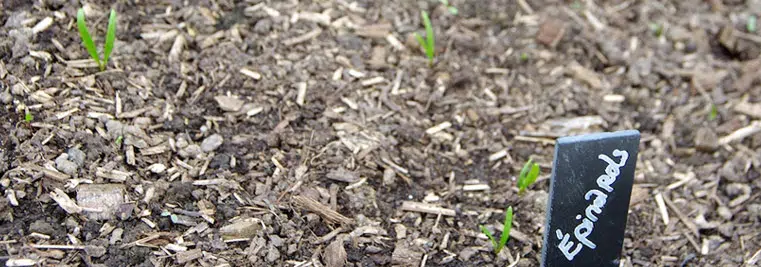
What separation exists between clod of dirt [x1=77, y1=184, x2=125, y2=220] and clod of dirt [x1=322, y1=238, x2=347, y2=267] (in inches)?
27.5

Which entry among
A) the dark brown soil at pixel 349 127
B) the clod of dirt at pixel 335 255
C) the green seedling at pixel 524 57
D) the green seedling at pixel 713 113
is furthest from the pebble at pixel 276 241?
the green seedling at pixel 713 113

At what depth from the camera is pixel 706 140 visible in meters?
3.14

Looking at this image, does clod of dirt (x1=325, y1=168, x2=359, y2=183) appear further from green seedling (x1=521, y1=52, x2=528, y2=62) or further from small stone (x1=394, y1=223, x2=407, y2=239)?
green seedling (x1=521, y1=52, x2=528, y2=62)

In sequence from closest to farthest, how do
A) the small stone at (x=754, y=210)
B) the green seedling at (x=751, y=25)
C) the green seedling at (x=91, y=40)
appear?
the green seedling at (x=91, y=40) → the small stone at (x=754, y=210) → the green seedling at (x=751, y=25)

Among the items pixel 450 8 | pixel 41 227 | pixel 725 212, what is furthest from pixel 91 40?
pixel 725 212

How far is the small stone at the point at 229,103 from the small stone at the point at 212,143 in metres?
0.14

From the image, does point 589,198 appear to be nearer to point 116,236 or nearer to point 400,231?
point 400,231

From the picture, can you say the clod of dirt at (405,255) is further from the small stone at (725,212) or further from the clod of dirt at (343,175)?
the small stone at (725,212)

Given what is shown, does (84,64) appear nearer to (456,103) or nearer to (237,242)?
(237,242)

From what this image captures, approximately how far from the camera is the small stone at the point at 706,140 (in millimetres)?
3125

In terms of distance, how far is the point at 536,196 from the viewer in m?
2.80

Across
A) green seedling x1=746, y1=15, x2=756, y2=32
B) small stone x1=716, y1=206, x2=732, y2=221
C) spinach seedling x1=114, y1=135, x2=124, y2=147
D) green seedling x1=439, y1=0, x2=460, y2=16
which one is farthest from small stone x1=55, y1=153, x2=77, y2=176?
green seedling x1=746, y1=15, x2=756, y2=32

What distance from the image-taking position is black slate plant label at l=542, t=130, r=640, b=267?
2.15 metres

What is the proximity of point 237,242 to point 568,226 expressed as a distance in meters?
1.07
